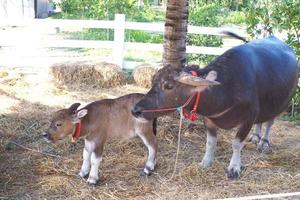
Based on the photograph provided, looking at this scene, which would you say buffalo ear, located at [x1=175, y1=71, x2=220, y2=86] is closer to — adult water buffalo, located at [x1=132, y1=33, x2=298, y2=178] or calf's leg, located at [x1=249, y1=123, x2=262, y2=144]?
adult water buffalo, located at [x1=132, y1=33, x2=298, y2=178]

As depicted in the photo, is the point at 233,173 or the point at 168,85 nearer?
the point at 168,85

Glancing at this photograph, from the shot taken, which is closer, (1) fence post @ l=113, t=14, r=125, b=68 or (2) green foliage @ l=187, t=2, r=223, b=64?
(1) fence post @ l=113, t=14, r=125, b=68

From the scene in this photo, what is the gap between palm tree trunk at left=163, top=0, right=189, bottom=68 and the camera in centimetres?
658

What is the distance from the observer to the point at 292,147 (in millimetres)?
6645

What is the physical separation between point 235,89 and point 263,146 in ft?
5.86

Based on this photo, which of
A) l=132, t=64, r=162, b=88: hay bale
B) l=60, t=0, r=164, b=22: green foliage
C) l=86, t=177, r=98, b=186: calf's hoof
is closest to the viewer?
l=86, t=177, r=98, b=186: calf's hoof

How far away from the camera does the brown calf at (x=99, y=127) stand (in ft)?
16.5

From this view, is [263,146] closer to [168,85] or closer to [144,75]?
[168,85]

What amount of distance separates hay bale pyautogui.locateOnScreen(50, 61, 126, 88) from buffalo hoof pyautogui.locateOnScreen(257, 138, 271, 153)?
4419 millimetres

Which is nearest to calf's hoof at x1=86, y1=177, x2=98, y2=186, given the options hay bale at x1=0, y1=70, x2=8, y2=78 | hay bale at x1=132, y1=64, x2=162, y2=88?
hay bale at x1=132, y1=64, x2=162, y2=88

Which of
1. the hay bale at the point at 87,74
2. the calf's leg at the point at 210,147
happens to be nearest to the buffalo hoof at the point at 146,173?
the calf's leg at the point at 210,147

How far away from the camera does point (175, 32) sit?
21.8 ft

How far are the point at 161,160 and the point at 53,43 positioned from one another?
19.9 feet

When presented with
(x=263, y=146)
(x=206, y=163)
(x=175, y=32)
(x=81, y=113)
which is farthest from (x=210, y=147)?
(x=175, y=32)
